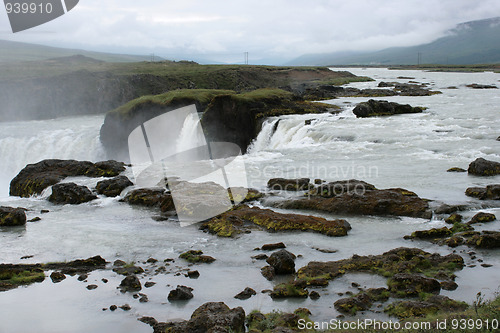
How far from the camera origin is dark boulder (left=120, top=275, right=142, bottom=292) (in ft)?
34.5

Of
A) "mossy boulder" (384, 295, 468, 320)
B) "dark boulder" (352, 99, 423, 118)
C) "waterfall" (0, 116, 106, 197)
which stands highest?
"dark boulder" (352, 99, 423, 118)

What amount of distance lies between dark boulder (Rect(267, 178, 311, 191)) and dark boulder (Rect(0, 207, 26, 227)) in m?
9.95

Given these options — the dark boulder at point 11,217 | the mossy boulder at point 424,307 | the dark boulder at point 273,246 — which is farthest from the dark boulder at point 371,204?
the dark boulder at point 11,217

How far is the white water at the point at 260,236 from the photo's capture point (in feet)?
31.2

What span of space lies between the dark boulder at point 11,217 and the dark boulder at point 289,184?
9.95 m

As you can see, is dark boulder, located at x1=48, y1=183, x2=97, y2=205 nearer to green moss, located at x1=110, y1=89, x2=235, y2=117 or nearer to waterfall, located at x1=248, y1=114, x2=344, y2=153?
waterfall, located at x1=248, y1=114, x2=344, y2=153

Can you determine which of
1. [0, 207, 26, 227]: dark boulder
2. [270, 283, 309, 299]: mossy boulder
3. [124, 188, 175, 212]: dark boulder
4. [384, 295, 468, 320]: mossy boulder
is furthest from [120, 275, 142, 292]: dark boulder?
[0, 207, 26, 227]: dark boulder

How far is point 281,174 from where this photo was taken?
74.1 feet

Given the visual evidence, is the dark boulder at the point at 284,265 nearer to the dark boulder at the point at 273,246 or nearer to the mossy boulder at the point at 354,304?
the dark boulder at the point at 273,246

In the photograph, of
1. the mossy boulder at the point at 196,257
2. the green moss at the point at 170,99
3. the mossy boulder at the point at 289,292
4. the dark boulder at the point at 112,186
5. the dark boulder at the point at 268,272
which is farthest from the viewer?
the green moss at the point at 170,99

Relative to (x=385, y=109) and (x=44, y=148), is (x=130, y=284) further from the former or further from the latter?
(x=44, y=148)

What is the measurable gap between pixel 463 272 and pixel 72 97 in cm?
7910

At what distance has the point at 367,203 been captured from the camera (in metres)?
16.2

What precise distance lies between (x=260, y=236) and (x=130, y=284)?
16.2 feet
